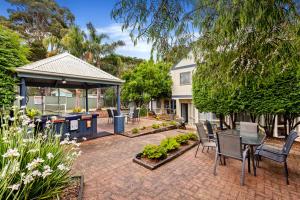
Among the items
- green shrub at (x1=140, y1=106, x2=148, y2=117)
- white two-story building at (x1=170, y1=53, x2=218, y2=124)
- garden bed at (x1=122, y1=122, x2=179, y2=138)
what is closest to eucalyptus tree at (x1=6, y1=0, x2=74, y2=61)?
green shrub at (x1=140, y1=106, x2=148, y2=117)

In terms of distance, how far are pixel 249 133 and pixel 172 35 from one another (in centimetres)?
422

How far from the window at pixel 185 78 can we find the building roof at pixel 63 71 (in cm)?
753

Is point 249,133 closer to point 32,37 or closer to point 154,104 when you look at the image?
point 154,104

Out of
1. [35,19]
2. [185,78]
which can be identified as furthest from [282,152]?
[35,19]

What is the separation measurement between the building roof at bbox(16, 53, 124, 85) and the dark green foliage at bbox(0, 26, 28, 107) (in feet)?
0.97

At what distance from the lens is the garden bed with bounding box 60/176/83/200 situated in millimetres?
2949

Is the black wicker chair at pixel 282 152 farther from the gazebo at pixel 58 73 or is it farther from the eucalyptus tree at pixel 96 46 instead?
the eucalyptus tree at pixel 96 46

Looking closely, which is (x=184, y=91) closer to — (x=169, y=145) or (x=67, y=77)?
(x=169, y=145)

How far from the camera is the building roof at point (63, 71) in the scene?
6.28 m

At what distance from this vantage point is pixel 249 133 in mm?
5152

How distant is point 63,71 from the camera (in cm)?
716

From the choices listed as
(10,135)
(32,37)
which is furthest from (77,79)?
(32,37)

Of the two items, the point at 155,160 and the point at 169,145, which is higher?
the point at 169,145

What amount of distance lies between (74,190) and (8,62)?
496cm
